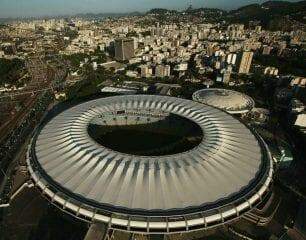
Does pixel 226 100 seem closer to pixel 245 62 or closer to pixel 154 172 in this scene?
pixel 154 172

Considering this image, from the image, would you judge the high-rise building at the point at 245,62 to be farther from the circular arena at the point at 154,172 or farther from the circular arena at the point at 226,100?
the circular arena at the point at 154,172

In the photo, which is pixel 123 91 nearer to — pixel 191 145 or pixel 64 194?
pixel 191 145

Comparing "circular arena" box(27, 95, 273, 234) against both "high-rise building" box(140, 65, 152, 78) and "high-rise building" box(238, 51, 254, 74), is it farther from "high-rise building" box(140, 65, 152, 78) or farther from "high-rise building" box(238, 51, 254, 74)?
"high-rise building" box(238, 51, 254, 74)

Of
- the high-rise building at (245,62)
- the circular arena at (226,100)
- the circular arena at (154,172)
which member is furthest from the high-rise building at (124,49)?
the circular arena at (154,172)

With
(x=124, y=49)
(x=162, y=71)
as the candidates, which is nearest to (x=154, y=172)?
(x=162, y=71)

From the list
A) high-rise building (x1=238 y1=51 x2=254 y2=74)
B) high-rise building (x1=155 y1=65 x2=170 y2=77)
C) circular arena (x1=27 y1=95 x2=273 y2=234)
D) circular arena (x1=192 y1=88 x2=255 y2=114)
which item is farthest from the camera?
high-rise building (x1=155 y1=65 x2=170 y2=77)

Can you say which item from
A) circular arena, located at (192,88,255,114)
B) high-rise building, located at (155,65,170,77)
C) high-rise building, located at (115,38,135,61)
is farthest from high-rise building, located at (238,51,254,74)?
high-rise building, located at (115,38,135,61)
